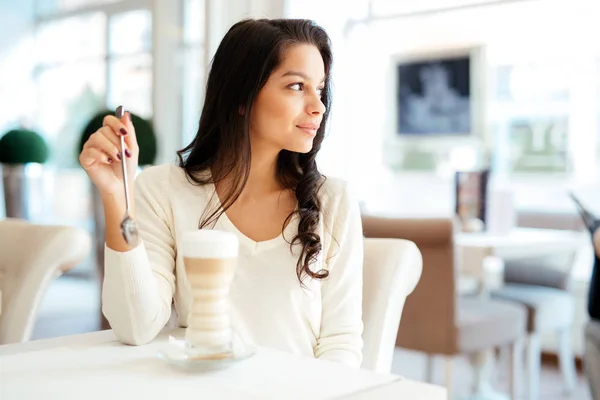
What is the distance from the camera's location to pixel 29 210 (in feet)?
13.0

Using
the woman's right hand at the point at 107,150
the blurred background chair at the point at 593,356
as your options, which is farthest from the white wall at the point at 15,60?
the woman's right hand at the point at 107,150

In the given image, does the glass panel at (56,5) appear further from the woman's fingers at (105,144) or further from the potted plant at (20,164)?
the woman's fingers at (105,144)

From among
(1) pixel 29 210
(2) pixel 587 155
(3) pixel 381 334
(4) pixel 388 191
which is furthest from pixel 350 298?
(4) pixel 388 191

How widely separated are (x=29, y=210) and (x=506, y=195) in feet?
8.15

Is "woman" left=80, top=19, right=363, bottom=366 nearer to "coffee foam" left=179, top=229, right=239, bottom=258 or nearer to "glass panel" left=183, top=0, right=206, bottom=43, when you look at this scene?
"coffee foam" left=179, top=229, right=239, bottom=258

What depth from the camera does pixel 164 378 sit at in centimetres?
80

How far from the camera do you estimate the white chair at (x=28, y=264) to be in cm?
168

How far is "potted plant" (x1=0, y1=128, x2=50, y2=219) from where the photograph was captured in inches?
150

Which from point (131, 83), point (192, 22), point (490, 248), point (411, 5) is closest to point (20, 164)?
point (192, 22)

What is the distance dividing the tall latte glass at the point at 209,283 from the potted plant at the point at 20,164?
10.5ft

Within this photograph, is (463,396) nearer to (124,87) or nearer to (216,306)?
(216,306)

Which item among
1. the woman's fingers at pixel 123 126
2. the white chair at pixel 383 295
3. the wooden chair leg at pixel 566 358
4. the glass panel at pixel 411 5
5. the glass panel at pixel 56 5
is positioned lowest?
the wooden chair leg at pixel 566 358

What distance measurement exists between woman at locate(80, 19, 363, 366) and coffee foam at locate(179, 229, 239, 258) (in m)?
0.38

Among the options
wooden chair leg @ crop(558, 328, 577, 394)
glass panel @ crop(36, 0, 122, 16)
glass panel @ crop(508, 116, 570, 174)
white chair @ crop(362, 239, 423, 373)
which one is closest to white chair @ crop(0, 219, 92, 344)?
white chair @ crop(362, 239, 423, 373)
